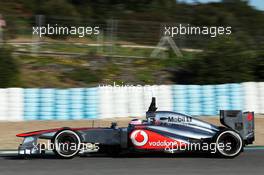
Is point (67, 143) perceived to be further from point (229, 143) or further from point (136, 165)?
point (229, 143)

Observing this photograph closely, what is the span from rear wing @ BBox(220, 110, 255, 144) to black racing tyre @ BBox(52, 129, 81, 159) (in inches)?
93.4

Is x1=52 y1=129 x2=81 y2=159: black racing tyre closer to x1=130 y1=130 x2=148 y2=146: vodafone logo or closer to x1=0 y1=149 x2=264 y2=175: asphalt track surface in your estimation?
x1=0 y1=149 x2=264 y2=175: asphalt track surface

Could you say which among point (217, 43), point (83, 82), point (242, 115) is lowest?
point (242, 115)

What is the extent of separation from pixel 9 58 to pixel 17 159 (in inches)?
412

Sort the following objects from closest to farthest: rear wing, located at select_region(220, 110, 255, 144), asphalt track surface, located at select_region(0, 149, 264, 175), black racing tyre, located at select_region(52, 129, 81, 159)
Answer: asphalt track surface, located at select_region(0, 149, 264, 175) < black racing tyre, located at select_region(52, 129, 81, 159) < rear wing, located at select_region(220, 110, 255, 144)

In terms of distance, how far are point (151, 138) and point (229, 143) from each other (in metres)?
1.23

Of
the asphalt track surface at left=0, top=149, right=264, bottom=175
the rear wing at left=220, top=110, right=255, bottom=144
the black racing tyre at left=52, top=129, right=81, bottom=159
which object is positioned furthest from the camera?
the rear wing at left=220, top=110, right=255, bottom=144

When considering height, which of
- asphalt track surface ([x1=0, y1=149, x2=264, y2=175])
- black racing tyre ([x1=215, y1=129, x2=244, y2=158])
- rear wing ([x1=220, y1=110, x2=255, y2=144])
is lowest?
asphalt track surface ([x1=0, y1=149, x2=264, y2=175])

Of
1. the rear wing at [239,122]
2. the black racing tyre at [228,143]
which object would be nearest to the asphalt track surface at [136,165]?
the black racing tyre at [228,143]

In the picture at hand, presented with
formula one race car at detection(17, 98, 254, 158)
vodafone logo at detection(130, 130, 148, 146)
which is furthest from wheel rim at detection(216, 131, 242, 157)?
vodafone logo at detection(130, 130, 148, 146)

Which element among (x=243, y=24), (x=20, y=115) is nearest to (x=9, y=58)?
(x=20, y=115)

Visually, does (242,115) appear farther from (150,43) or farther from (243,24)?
(243,24)

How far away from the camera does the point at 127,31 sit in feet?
75.0

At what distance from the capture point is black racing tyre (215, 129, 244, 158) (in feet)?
28.7
